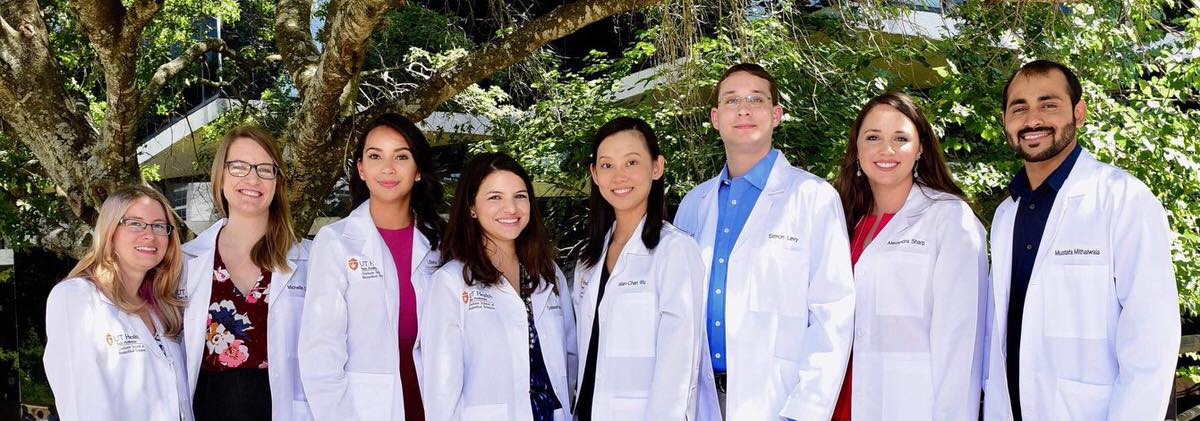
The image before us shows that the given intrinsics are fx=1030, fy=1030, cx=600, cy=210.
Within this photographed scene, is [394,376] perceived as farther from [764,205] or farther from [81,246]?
[81,246]

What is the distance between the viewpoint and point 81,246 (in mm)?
6961

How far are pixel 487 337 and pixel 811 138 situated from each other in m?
4.22

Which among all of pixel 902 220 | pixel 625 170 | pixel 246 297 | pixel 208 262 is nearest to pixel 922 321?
pixel 902 220

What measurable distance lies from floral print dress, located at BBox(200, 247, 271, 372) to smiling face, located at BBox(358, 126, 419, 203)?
0.54 meters

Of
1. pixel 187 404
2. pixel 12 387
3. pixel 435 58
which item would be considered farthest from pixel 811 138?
pixel 12 387

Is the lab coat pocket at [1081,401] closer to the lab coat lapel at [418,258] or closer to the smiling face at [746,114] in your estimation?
the smiling face at [746,114]

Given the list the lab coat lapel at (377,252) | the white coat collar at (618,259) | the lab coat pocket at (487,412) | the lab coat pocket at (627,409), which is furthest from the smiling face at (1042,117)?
the lab coat lapel at (377,252)

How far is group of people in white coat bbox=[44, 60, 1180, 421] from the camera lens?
3.34 meters

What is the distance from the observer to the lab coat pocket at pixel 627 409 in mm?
3542

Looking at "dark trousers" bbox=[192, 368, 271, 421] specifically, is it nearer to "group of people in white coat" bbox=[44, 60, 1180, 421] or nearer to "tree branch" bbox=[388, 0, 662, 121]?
"group of people in white coat" bbox=[44, 60, 1180, 421]

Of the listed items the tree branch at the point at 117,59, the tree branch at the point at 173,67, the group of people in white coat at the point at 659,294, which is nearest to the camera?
the group of people in white coat at the point at 659,294

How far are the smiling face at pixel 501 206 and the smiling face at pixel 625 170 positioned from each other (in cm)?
32

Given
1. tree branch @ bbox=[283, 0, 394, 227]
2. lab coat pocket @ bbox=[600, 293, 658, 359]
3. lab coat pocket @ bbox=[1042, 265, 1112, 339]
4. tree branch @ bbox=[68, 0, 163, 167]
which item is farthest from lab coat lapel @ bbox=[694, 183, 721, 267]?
tree branch @ bbox=[68, 0, 163, 167]

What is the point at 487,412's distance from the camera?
11.9 feet
